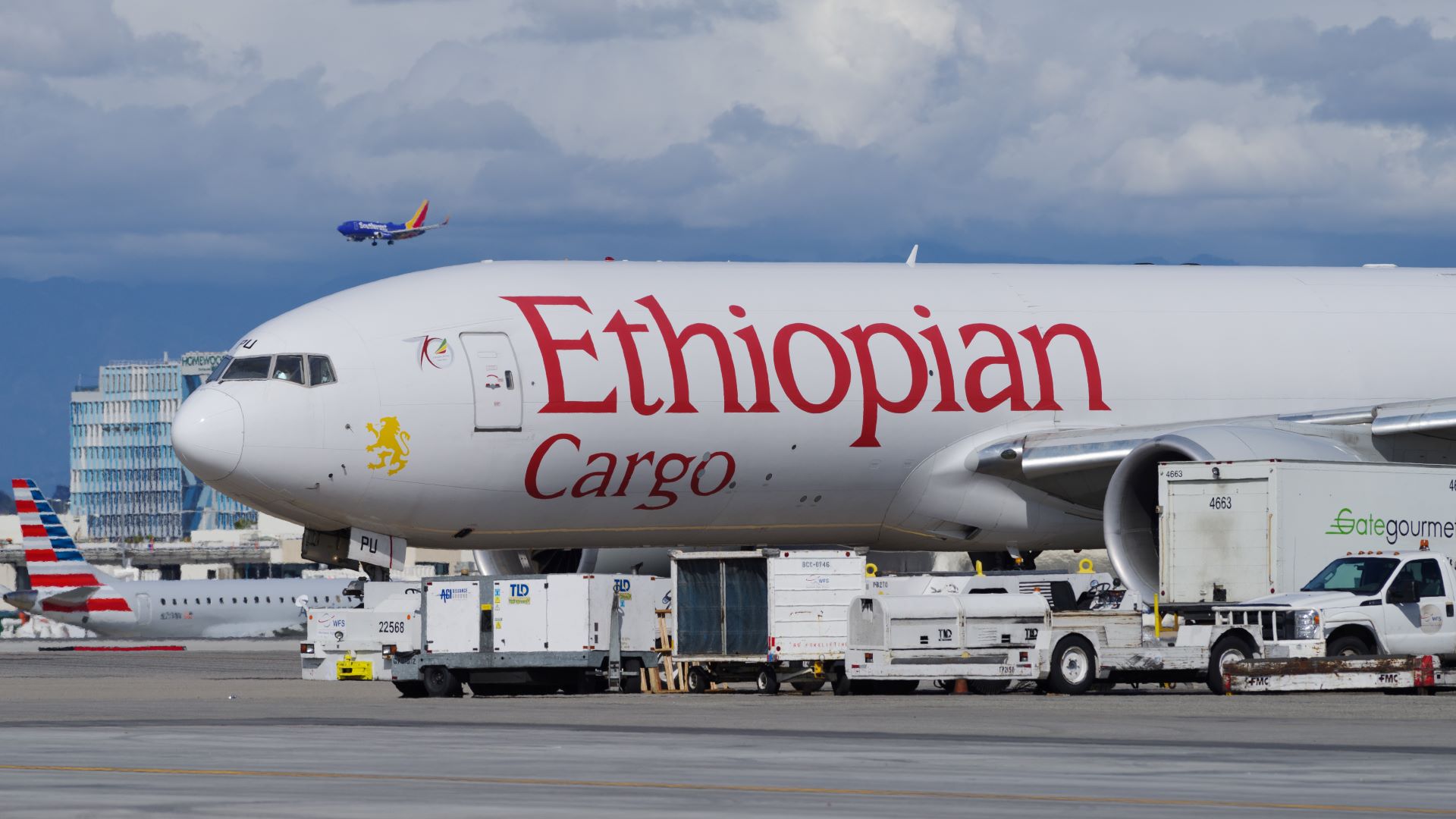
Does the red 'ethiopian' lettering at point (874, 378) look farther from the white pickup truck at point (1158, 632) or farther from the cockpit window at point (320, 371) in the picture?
the cockpit window at point (320, 371)

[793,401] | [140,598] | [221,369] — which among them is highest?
[221,369]

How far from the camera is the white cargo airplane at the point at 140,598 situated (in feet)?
241

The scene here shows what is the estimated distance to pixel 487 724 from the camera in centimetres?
1902

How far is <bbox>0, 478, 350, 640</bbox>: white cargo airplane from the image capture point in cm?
7338

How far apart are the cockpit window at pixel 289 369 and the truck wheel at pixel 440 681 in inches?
155

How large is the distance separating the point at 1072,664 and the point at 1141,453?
3.86 metres

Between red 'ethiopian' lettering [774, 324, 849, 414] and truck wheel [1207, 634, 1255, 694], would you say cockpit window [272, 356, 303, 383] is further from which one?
truck wheel [1207, 634, 1255, 694]

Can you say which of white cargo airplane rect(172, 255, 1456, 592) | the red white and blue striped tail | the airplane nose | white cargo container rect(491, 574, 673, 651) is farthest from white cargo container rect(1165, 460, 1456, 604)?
the red white and blue striped tail

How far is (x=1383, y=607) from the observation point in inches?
920

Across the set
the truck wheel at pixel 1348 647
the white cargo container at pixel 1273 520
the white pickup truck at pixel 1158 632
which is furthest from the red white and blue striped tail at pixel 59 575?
the truck wheel at pixel 1348 647

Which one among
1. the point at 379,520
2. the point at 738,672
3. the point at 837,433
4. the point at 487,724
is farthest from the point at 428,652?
the point at 487,724

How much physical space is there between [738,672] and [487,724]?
8413mm

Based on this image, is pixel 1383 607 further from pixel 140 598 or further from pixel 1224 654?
pixel 140 598

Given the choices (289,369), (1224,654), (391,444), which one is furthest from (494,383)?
(1224,654)
